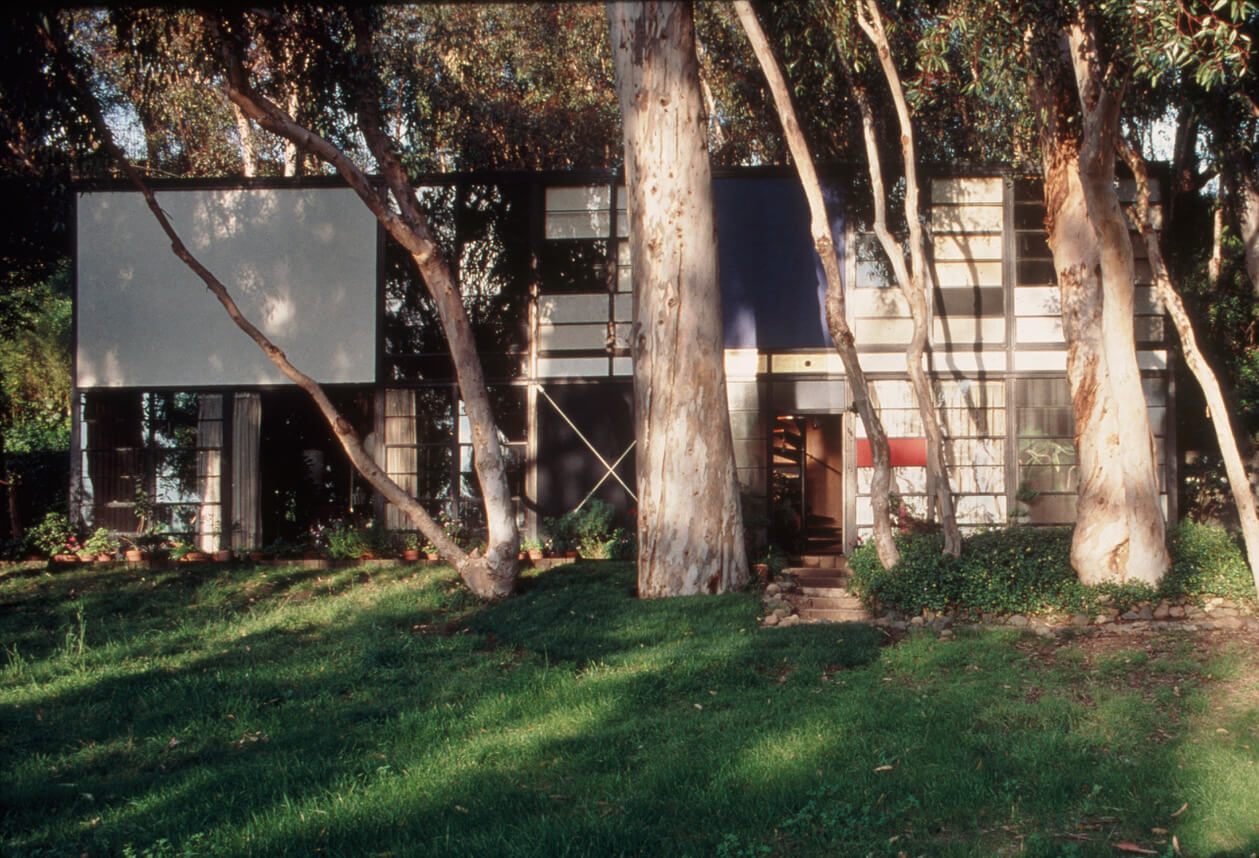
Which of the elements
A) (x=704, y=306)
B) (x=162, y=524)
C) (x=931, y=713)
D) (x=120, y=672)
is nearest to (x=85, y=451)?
(x=162, y=524)

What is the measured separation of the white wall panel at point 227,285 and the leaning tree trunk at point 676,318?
18.9ft

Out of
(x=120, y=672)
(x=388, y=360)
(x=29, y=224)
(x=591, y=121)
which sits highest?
(x=591, y=121)

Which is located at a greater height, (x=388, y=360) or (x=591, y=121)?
(x=591, y=121)

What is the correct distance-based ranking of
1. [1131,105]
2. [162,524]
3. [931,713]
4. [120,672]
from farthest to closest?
[162,524] → [1131,105] → [120,672] → [931,713]

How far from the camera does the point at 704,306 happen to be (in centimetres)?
991

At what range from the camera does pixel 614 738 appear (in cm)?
550

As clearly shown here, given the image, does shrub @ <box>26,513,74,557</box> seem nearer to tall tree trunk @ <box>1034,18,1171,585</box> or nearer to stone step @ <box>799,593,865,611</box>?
stone step @ <box>799,593,865,611</box>

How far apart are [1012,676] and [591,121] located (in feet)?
48.3

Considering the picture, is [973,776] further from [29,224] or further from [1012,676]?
[29,224]

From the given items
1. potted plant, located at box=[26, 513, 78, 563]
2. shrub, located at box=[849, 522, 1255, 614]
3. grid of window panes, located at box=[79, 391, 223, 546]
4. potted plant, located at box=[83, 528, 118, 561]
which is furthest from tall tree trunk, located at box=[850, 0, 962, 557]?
potted plant, located at box=[26, 513, 78, 563]

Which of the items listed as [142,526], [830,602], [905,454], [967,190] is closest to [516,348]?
[905,454]

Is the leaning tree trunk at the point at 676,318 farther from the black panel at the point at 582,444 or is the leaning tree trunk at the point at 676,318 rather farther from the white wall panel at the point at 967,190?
the white wall panel at the point at 967,190

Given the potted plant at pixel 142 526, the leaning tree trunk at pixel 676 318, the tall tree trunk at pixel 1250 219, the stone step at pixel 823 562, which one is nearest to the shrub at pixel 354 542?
the potted plant at pixel 142 526

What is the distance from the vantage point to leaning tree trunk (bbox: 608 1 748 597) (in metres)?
9.82
